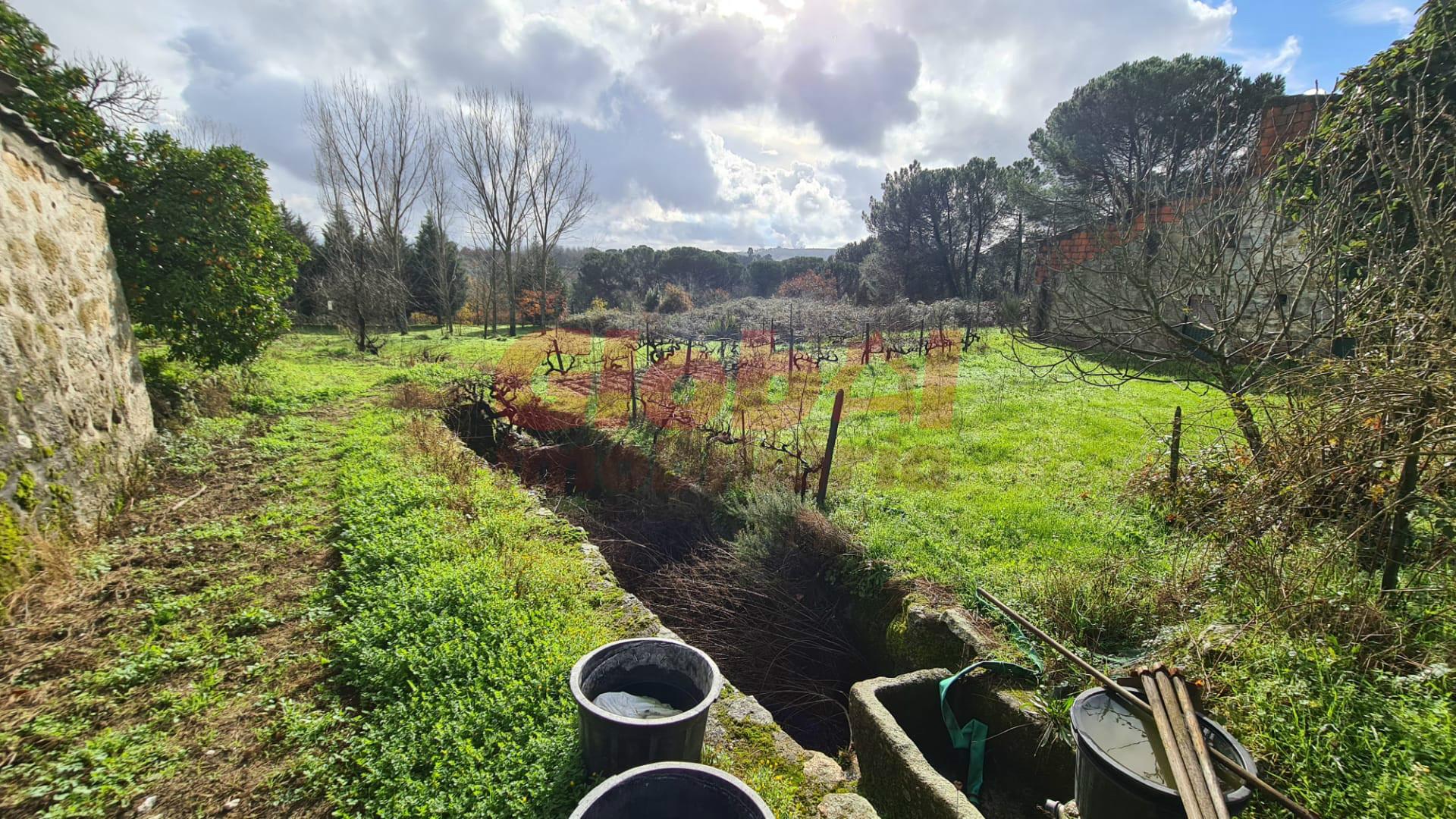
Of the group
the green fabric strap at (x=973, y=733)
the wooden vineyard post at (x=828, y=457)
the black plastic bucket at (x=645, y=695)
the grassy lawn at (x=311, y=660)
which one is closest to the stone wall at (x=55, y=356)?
the grassy lawn at (x=311, y=660)

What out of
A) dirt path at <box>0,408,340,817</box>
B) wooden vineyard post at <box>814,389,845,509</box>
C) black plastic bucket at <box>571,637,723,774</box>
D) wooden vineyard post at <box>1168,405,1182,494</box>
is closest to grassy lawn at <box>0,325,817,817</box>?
dirt path at <box>0,408,340,817</box>

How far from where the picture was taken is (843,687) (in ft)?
14.6

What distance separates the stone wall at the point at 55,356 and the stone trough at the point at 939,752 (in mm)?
4847

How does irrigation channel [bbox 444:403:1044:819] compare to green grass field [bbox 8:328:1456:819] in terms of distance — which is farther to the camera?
irrigation channel [bbox 444:403:1044:819]

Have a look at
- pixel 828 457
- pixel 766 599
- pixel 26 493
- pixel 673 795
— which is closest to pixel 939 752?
pixel 766 599

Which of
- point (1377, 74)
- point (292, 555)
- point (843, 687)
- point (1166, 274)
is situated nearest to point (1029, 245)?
point (1377, 74)

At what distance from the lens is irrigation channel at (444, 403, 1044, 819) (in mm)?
4297

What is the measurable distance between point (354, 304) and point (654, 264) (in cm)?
2726

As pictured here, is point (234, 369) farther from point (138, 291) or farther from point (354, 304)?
point (354, 304)

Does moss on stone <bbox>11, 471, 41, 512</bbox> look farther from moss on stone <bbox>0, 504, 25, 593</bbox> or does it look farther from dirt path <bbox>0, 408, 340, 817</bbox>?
dirt path <bbox>0, 408, 340, 817</bbox>

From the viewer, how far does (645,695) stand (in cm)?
253

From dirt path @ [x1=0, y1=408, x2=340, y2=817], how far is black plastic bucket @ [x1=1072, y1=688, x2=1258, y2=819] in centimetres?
299

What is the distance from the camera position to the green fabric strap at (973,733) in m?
3.05

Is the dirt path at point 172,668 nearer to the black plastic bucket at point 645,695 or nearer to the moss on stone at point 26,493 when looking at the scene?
the moss on stone at point 26,493
